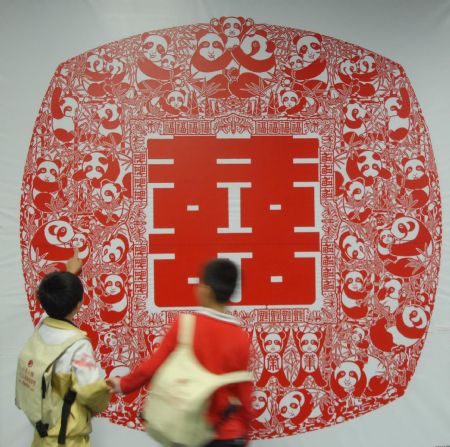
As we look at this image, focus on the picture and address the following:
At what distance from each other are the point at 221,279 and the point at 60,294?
0.42m

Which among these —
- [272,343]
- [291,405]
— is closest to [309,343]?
[272,343]

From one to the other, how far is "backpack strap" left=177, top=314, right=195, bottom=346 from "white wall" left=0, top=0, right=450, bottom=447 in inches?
35.3

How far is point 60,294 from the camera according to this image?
1.35 metres

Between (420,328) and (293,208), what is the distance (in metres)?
0.70

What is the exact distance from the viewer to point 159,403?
127 centimetres

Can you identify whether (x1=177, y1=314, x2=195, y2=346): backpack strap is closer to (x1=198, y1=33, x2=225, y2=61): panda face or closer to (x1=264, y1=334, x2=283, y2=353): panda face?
(x1=264, y1=334, x2=283, y2=353): panda face

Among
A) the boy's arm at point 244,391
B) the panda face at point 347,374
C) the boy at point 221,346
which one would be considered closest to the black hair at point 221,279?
the boy at point 221,346

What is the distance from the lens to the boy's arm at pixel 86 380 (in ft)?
4.27

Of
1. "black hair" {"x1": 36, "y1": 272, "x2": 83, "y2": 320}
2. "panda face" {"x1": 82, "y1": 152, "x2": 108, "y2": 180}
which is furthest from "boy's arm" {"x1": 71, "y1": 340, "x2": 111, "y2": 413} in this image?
"panda face" {"x1": 82, "y1": 152, "x2": 108, "y2": 180}

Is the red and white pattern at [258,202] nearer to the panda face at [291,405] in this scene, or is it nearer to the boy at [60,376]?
the panda face at [291,405]

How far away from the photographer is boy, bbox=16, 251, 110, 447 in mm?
1313

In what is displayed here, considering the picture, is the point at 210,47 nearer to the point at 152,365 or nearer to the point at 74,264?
the point at 74,264

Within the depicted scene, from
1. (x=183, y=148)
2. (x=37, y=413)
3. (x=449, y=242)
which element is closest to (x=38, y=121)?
(x=183, y=148)

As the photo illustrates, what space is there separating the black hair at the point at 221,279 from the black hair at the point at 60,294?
13.5 inches
